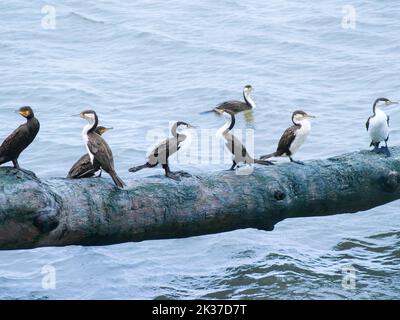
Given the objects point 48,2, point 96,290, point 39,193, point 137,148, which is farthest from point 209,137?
point 48,2

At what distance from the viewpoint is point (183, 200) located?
8.85 m

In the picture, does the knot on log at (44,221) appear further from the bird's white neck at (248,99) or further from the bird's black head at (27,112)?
the bird's white neck at (248,99)

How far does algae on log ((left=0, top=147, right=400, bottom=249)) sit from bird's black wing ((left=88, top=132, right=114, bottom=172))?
0.64ft

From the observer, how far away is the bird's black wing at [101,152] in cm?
886

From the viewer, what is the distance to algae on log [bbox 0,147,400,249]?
8.12 metres

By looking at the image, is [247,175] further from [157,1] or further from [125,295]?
[157,1]

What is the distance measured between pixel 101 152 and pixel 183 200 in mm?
862

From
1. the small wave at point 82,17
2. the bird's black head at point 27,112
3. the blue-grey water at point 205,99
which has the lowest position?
the blue-grey water at point 205,99

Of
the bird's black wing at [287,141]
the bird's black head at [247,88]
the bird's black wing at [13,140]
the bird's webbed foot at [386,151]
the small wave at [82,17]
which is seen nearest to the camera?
the bird's black wing at [13,140]

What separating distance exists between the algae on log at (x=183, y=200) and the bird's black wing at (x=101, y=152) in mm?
196

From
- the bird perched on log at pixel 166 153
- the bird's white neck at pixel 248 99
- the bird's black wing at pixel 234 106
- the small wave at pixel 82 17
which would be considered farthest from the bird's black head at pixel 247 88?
the bird perched on log at pixel 166 153

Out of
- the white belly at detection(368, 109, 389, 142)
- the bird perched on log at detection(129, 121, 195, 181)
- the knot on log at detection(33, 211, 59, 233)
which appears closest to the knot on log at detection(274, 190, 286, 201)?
the bird perched on log at detection(129, 121, 195, 181)

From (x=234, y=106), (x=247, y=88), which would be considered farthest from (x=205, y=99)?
(x=234, y=106)

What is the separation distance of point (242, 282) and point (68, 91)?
886cm
